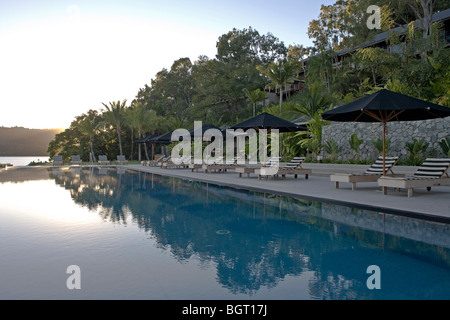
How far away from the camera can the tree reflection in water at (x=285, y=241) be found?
12.3 ft

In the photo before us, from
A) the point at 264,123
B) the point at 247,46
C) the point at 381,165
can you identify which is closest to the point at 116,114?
the point at 247,46

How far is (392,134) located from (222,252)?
1271 cm

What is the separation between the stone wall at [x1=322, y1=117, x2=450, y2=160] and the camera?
1323 cm

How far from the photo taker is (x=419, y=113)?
33.1 feet

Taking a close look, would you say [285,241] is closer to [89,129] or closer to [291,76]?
[291,76]

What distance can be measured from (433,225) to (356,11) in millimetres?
37156

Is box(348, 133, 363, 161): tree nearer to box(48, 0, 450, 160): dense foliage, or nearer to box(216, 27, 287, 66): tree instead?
box(48, 0, 450, 160): dense foliage

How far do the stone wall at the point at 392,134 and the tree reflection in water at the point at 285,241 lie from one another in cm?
785

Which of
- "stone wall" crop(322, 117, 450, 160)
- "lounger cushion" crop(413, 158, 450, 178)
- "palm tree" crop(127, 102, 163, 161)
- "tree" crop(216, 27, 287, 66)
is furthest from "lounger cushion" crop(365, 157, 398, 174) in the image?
"tree" crop(216, 27, 287, 66)

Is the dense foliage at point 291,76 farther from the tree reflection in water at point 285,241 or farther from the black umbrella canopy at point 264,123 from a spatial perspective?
the tree reflection in water at point 285,241

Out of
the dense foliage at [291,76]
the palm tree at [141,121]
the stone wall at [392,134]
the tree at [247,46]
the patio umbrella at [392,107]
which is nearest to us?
the patio umbrella at [392,107]

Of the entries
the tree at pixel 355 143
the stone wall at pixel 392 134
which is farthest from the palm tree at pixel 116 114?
the tree at pixel 355 143

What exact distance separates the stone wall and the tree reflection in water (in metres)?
7.85
